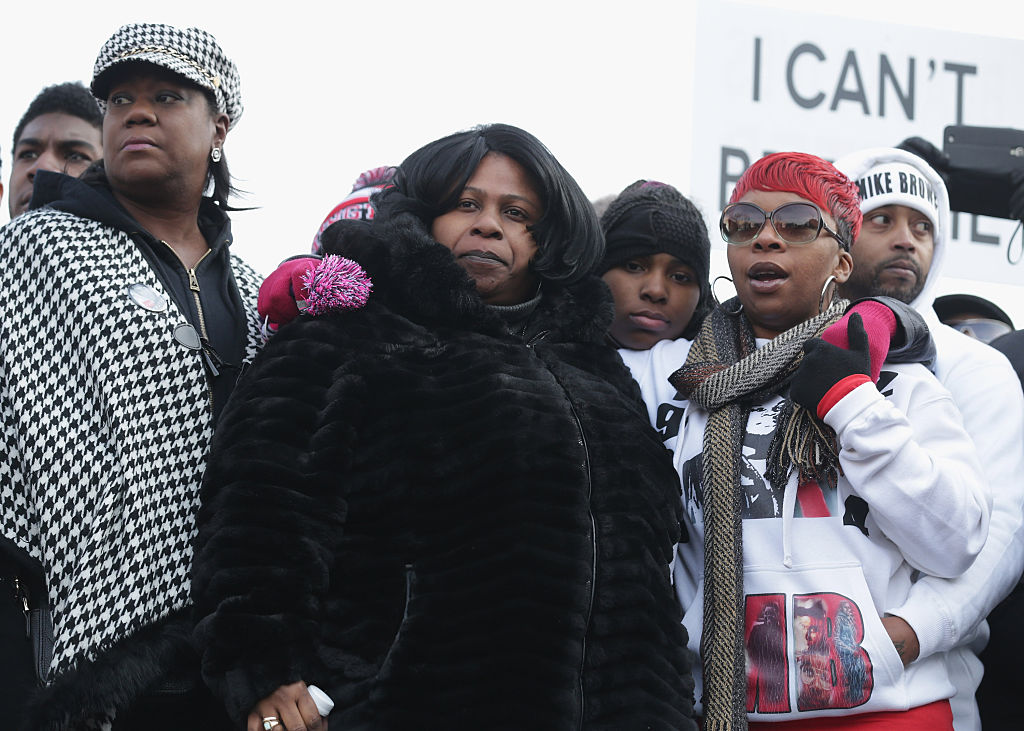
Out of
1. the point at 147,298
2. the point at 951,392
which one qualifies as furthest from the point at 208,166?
the point at 951,392

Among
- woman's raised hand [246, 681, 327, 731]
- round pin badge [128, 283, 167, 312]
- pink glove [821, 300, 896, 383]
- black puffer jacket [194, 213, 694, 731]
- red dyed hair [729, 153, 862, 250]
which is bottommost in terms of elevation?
woman's raised hand [246, 681, 327, 731]

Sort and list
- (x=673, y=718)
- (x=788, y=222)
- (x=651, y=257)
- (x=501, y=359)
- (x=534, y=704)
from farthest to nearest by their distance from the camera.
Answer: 1. (x=651, y=257)
2. (x=788, y=222)
3. (x=501, y=359)
4. (x=673, y=718)
5. (x=534, y=704)

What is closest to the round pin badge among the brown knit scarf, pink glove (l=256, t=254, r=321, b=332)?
pink glove (l=256, t=254, r=321, b=332)

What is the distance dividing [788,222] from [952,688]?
126 cm

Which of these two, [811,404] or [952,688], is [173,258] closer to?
[811,404]

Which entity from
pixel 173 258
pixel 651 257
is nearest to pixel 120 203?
pixel 173 258

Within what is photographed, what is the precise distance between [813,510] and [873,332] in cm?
47

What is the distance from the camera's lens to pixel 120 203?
2.95 m

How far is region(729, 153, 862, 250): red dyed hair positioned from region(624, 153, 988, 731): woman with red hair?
0.17 feet

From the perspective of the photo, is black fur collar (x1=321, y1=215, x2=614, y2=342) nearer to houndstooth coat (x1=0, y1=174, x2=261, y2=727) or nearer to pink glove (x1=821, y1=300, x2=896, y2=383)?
houndstooth coat (x1=0, y1=174, x2=261, y2=727)

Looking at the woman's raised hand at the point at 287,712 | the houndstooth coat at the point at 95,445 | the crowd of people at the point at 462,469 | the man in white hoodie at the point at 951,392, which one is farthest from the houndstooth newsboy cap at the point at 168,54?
the man in white hoodie at the point at 951,392

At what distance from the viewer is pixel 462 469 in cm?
246

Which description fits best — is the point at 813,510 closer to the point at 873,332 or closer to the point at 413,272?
the point at 873,332

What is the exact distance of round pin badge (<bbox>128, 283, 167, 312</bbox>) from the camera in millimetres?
2645
